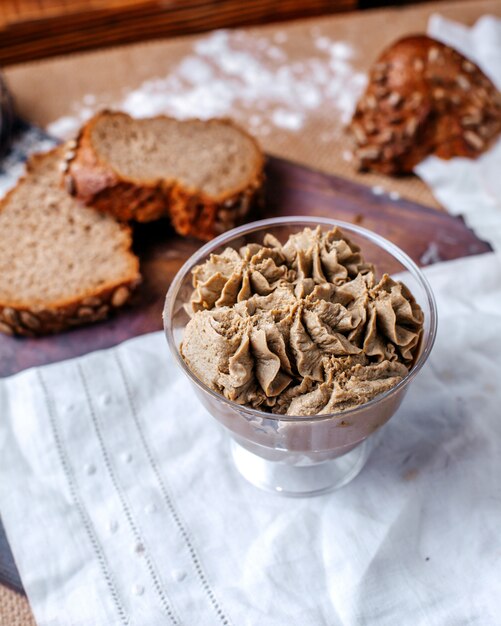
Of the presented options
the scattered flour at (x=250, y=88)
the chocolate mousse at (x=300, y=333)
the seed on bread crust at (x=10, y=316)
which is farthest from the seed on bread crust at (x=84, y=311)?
the scattered flour at (x=250, y=88)

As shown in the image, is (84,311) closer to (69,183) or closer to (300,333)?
(69,183)

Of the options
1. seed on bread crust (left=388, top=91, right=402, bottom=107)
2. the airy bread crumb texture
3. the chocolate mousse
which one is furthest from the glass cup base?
seed on bread crust (left=388, top=91, right=402, bottom=107)

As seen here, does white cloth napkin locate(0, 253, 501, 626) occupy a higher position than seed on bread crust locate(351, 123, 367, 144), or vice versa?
seed on bread crust locate(351, 123, 367, 144)

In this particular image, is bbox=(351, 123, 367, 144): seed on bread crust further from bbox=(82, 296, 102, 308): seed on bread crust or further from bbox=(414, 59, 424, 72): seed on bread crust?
bbox=(82, 296, 102, 308): seed on bread crust

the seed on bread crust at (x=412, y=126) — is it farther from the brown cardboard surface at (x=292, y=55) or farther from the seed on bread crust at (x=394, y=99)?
the brown cardboard surface at (x=292, y=55)

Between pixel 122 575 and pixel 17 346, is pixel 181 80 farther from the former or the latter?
pixel 122 575

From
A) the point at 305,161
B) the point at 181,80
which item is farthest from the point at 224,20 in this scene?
the point at 305,161

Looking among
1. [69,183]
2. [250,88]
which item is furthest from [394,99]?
[69,183]

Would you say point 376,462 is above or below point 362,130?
below
